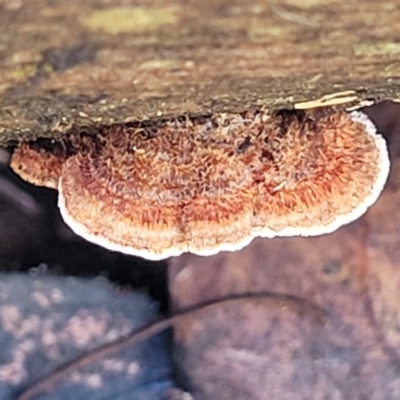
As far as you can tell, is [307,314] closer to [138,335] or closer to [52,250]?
[138,335]

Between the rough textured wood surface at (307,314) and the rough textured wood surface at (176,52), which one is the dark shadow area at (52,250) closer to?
the rough textured wood surface at (307,314)

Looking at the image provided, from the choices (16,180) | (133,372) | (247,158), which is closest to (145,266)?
(133,372)

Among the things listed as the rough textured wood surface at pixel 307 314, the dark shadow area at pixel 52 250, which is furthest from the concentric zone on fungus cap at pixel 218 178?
the dark shadow area at pixel 52 250

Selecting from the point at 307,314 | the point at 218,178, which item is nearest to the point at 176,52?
the point at 218,178

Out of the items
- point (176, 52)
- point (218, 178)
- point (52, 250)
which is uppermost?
point (176, 52)

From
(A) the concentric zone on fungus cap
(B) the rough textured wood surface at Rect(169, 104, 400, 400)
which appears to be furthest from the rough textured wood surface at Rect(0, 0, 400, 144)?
(B) the rough textured wood surface at Rect(169, 104, 400, 400)

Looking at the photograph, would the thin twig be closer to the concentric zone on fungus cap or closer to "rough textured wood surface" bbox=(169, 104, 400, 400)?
"rough textured wood surface" bbox=(169, 104, 400, 400)

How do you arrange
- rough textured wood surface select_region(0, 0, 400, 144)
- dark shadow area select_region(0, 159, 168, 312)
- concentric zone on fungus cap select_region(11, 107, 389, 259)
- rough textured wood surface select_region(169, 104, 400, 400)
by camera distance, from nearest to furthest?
1. rough textured wood surface select_region(0, 0, 400, 144)
2. concentric zone on fungus cap select_region(11, 107, 389, 259)
3. rough textured wood surface select_region(169, 104, 400, 400)
4. dark shadow area select_region(0, 159, 168, 312)
